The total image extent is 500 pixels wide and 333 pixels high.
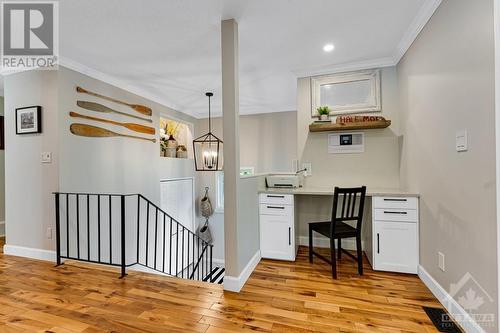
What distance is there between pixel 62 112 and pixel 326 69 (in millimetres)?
3338

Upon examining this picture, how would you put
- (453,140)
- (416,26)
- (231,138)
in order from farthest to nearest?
(416,26)
(231,138)
(453,140)

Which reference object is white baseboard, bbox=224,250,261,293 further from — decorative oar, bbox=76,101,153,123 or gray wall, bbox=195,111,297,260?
gray wall, bbox=195,111,297,260

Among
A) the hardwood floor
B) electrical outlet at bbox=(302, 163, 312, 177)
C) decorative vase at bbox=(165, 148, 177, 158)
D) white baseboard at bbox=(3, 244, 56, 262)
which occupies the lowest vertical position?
the hardwood floor

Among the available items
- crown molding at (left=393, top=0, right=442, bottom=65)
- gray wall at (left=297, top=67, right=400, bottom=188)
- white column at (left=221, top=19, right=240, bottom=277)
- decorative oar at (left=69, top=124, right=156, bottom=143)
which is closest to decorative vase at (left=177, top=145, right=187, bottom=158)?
decorative oar at (left=69, top=124, right=156, bottom=143)

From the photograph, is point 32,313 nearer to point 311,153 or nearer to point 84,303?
point 84,303

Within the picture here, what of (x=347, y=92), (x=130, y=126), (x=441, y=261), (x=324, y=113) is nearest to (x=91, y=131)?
(x=130, y=126)

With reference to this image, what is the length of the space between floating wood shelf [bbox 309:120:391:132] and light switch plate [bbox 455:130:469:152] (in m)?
1.20

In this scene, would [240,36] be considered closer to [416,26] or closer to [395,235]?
[416,26]

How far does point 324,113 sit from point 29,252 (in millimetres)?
4160

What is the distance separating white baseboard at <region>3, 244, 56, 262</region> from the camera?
2875 millimetres

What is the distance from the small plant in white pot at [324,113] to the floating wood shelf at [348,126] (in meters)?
0.17

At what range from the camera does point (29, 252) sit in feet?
9.77

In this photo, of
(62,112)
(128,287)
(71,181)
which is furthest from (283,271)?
(62,112)

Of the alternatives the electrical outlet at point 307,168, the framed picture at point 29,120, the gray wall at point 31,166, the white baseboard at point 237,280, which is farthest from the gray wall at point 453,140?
the framed picture at point 29,120
